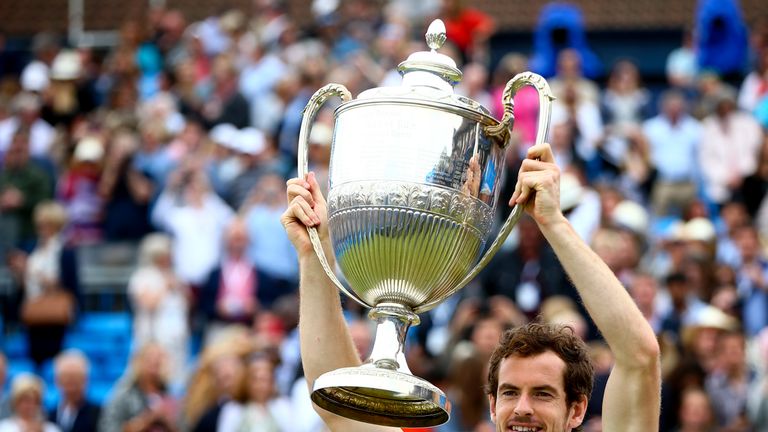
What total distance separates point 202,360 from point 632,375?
6.47m

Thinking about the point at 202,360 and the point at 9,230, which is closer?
the point at 202,360

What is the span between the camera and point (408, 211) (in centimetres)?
405

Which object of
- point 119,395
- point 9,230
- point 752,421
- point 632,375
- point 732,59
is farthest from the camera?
point 732,59

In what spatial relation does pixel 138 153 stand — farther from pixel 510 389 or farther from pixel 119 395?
pixel 510 389

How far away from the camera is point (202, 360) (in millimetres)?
10273

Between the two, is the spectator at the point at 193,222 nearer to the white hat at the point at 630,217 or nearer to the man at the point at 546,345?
the white hat at the point at 630,217

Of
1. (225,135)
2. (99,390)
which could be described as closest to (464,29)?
(225,135)

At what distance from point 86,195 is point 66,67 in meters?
3.06

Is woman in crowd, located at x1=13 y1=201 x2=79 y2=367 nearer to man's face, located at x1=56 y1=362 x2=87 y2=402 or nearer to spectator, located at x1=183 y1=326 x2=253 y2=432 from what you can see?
man's face, located at x1=56 y1=362 x2=87 y2=402

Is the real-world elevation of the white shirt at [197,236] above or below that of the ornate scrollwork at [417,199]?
above

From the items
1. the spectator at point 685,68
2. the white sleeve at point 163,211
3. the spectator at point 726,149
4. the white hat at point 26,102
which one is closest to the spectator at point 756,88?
the spectator at point 685,68

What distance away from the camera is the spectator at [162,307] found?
11.5 m

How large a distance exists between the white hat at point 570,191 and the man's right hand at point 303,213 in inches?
235

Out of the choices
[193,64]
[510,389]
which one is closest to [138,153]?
[193,64]
